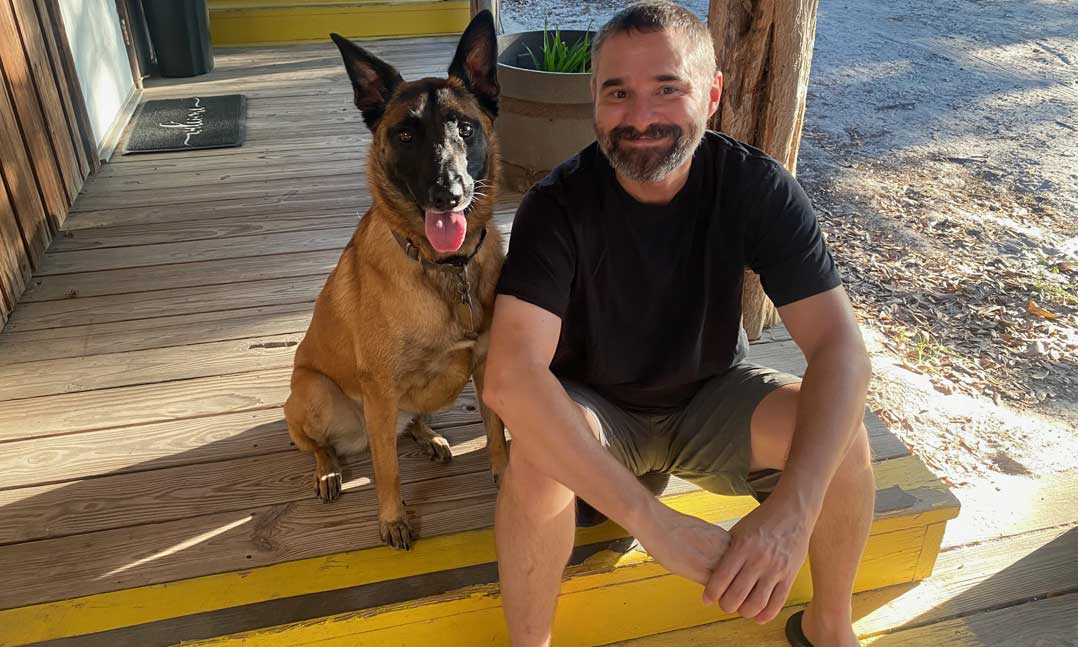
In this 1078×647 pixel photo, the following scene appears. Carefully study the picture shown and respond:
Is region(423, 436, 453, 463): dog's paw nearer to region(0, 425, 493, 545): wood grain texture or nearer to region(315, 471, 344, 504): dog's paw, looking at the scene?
region(0, 425, 493, 545): wood grain texture

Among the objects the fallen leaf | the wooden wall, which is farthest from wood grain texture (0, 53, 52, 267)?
the fallen leaf

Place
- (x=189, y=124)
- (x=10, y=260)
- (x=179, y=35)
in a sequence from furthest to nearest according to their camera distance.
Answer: (x=179, y=35)
(x=189, y=124)
(x=10, y=260)

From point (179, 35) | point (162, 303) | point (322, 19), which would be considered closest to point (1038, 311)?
point (162, 303)

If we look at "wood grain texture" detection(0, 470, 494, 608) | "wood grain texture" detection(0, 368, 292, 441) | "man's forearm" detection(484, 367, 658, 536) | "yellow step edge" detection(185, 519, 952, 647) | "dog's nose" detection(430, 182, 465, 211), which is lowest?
"yellow step edge" detection(185, 519, 952, 647)

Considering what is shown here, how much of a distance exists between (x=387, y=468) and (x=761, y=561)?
953 mm

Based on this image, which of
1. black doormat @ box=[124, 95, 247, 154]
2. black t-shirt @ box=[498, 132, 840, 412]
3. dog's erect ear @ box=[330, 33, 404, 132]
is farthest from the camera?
black doormat @ box=[124, 95, 247, 154]

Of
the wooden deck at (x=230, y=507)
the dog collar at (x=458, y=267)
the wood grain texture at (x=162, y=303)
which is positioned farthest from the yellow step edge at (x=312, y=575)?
the wood grain texture at (x=162, y=303)

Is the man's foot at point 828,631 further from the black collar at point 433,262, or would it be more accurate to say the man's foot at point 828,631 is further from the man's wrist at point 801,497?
the black collar at point 433,262

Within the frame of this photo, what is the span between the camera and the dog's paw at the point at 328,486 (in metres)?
1.99

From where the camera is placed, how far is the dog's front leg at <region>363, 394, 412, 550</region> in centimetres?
184

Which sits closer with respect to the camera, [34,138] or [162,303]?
[162,303]

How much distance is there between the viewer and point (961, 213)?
4.13 meters

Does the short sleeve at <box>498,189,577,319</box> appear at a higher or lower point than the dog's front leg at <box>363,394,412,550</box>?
higher

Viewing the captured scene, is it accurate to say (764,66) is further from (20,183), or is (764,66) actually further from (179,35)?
(179,35)
